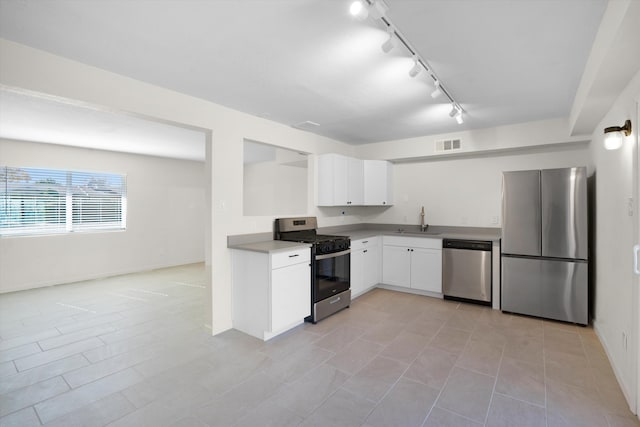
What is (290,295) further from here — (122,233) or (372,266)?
(122,233)

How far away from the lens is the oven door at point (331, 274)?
3.41 m

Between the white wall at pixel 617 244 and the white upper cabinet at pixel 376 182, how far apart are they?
265cm

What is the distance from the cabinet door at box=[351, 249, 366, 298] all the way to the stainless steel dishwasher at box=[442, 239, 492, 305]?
1.11m

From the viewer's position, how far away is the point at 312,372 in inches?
94.5

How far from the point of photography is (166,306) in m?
4.01

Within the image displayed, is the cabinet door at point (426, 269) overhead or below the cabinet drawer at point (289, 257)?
below

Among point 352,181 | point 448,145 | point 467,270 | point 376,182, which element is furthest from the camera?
point 376,182

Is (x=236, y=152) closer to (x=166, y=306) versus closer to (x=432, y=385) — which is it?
(x=166, y=306)

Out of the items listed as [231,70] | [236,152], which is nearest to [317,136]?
[236,152]

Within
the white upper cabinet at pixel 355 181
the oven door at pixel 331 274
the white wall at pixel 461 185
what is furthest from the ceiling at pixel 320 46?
the oven door at pixel 331 274

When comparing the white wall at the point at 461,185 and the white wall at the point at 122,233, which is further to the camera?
the white wall at the point at 122,233

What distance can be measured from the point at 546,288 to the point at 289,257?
2928 millimetres

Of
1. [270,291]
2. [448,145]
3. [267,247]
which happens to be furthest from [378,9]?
[448,145]

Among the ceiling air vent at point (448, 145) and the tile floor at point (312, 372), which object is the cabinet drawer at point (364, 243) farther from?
the ceiling air vent at point (448, 145)
